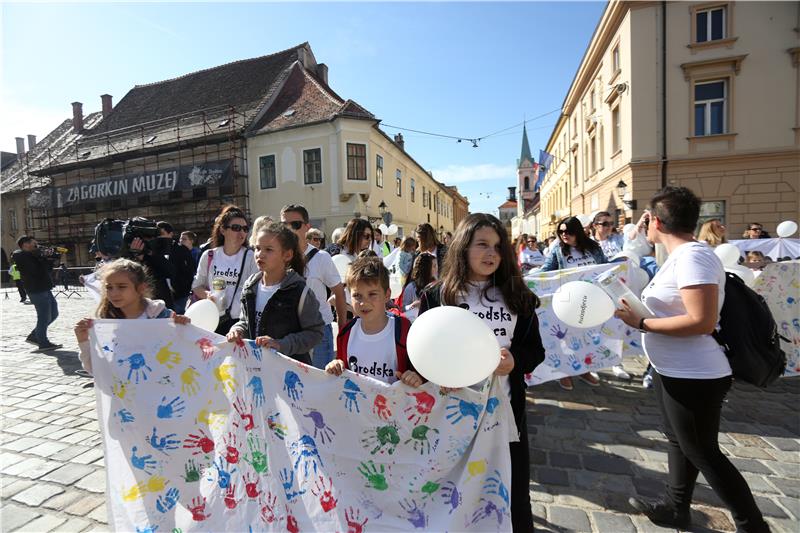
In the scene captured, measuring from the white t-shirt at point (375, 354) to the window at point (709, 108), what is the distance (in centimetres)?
1771

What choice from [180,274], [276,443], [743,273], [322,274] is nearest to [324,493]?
[276,443]

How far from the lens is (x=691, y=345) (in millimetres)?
2100

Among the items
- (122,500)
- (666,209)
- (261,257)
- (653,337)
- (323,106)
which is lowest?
(122,500)

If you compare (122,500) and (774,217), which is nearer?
(122,500)

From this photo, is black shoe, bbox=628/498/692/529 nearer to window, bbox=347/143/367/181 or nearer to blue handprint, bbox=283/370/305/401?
blue handprint, bbox=283/370/305/401

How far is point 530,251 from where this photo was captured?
34.5 feet

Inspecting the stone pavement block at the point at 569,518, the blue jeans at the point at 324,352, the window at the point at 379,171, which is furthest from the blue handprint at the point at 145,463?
the window at the point at 379,171

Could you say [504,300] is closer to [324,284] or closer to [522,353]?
[522,353]

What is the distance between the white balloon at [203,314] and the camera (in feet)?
9.28

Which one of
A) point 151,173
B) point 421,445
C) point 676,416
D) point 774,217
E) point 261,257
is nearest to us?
point 421,445

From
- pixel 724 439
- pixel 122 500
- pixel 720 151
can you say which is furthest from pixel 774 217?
pixel 122 500

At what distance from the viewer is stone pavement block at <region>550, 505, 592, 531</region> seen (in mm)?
2420

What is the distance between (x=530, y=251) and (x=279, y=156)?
628 inches

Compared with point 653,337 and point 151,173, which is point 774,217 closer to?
point 653,337
